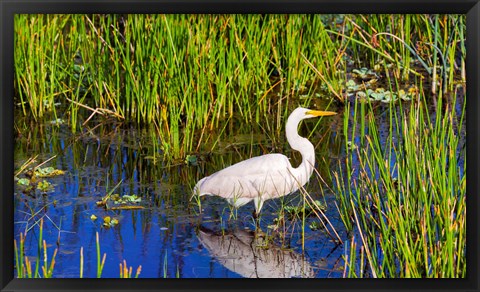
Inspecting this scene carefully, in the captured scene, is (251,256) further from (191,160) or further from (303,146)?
(191,160)

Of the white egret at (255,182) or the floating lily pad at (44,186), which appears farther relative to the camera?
the floating lily pad at (44,186)

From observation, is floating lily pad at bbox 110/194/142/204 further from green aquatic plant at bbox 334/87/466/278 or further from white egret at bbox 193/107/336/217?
green aquatic plant at bbox 334/87/466/278

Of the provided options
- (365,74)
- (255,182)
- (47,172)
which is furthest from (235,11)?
(365,74)

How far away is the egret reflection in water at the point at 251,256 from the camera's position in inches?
222

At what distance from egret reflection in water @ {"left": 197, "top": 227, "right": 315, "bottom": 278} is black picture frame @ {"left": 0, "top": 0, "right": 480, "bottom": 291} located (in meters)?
0.65

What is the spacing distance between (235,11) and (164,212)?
164cm

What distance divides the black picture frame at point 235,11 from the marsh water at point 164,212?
52 centimetres

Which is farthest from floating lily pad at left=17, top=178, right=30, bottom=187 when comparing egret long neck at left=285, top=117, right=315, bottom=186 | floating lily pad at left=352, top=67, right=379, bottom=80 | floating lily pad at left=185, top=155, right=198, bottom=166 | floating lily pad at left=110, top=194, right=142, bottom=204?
floating lily pad at left=352, top=67, right=379, bottom=80

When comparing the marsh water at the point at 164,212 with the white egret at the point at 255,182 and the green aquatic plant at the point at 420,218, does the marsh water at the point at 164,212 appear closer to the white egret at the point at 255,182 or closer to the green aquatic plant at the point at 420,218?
the white egret at the point at 255,182

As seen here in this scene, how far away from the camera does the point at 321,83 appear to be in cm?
812

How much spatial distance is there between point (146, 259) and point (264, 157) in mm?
1016

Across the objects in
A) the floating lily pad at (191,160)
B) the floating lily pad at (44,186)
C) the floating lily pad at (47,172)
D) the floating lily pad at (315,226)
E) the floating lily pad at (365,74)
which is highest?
the floating lily pad at (365,74)

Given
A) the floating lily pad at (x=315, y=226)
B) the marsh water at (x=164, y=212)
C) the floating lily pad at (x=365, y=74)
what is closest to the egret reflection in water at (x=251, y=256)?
the marsh water at (x=164, y=212)

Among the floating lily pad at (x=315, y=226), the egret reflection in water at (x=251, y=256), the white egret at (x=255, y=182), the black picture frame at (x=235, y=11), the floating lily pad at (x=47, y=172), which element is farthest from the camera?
the floating lily pad at (x=47, y=172)
